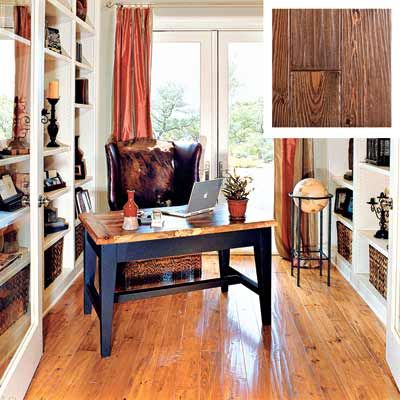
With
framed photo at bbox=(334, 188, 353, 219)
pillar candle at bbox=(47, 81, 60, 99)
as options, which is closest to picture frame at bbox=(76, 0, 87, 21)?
pillar candle at bbox=(47, 81, 60, 99)

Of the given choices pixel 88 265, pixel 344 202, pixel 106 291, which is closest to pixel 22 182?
pixel 106 291

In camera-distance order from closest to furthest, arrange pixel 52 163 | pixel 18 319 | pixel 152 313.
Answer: pixel 18 319 < pixel 152 313 < pixel 52 163

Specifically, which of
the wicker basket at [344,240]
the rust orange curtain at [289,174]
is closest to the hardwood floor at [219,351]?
the wicker basket at [344,240]

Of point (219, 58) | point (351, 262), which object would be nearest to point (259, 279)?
point (351, 262)

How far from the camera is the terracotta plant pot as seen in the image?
3.22 metres

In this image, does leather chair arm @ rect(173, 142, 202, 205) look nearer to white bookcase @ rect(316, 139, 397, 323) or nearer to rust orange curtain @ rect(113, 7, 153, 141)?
rust orange curtain @ rect(113, 7, 153, 141)

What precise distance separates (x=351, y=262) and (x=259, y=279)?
4.29ft

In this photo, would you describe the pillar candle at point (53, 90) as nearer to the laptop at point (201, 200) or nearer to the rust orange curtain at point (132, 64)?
the rust orange curtain at point (132, 64)

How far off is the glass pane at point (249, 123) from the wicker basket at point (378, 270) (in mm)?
1527

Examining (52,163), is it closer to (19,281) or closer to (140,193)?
(140,193)

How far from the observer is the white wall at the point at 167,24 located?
4.97m

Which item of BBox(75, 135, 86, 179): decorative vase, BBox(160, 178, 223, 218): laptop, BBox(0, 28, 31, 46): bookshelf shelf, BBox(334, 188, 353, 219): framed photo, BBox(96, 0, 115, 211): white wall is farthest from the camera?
BBox(96, 0, 115, 211): white wall

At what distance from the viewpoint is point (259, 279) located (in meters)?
3.29

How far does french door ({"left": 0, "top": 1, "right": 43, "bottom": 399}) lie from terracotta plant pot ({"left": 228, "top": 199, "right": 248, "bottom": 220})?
1.17 metres
